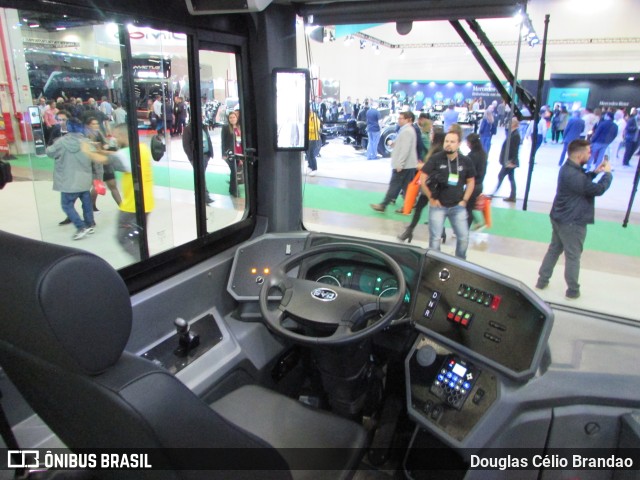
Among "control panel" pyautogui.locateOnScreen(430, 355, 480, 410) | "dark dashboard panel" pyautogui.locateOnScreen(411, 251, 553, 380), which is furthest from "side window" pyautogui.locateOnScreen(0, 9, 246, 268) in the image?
"control panel" pyautogui.locateOnScreen(430, 355, 480, 410)

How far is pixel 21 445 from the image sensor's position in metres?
1.54

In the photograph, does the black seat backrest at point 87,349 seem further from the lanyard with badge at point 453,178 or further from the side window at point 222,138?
the lanyard with badge at point 453,178

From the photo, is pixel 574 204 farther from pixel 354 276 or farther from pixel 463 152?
pixel 354 276

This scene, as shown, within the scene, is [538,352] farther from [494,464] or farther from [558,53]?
[558,53]

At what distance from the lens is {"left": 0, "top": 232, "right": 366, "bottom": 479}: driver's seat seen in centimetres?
72

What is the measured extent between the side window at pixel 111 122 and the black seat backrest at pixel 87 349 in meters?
1.29

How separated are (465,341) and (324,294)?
1.89 feet

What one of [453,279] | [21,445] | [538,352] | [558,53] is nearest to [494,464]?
[538,352]

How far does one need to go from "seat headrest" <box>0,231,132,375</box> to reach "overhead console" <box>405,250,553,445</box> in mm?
1272

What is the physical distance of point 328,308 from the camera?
4.98 ft

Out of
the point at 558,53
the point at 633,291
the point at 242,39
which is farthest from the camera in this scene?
the point at 558,53

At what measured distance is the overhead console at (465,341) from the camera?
1.53 m

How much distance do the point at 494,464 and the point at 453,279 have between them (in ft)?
2.20

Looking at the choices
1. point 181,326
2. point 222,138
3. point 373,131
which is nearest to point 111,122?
point 222,138
